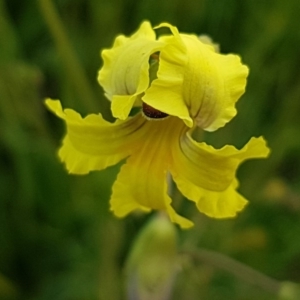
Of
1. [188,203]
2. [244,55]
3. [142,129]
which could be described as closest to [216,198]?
[142,129]

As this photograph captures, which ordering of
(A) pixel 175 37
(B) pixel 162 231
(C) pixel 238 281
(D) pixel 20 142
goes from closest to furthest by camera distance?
(A) pixel 175 37, (B) pixel 162 231, (D) pixel 20 142, (C) pixel 238 281

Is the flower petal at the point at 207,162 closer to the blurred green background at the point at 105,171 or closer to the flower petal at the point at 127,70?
the flower petal at the point at 127,70

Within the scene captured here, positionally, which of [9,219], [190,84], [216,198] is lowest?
[9,219]

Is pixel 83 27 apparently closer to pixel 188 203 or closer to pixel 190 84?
pixel 188 203

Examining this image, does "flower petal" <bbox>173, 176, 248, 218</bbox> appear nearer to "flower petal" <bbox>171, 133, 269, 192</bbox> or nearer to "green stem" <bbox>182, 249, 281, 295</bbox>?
"flower petal" <bbox>171, 133, 269, 192</bbox>

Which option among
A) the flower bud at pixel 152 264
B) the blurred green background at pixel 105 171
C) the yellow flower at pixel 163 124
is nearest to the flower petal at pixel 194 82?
the yellow flower at pixel 163 124

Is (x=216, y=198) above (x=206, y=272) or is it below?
above
